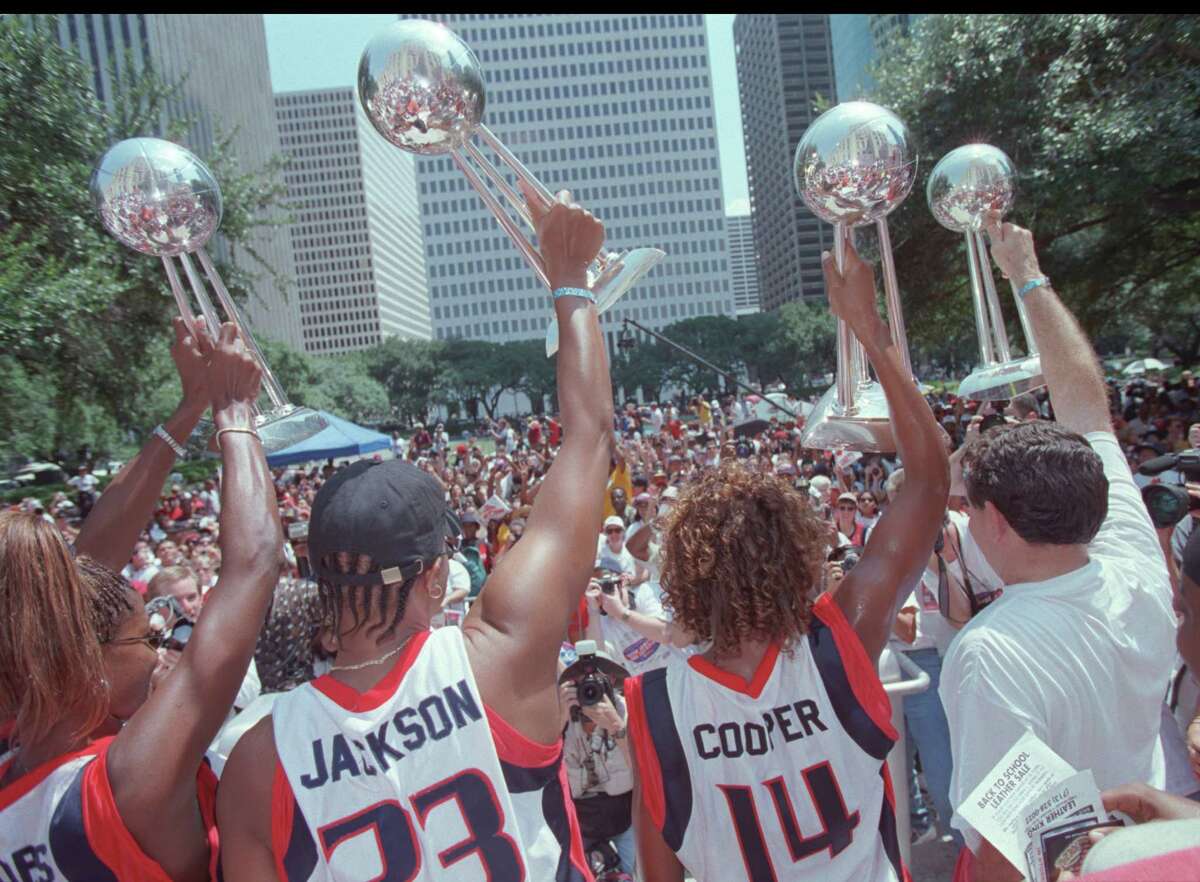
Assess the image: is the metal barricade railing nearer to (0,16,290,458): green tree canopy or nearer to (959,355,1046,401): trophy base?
(959,355,1046,401): trophy base

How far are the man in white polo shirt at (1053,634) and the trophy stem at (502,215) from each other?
1.18 meters

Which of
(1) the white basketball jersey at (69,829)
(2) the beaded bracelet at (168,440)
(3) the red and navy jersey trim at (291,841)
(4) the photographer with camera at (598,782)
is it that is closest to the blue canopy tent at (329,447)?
(4) the photographer with camera at (598,782)

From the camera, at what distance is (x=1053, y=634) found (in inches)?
76.4

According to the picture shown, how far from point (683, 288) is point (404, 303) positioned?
7540cm

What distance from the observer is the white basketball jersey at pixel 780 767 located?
196cm

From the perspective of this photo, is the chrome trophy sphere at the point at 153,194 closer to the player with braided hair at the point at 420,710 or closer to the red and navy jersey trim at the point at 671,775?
the player with braided hair at the point at 420,710

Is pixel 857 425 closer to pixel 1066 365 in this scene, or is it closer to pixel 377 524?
pixel 1066 365

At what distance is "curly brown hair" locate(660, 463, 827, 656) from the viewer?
202cm

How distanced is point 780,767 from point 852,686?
238mm

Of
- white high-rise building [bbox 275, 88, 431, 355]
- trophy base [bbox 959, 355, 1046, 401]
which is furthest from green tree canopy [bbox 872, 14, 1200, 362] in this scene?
white high-rise building [bbox 275, 88, 431, 355]

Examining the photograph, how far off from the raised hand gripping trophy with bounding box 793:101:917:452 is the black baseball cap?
1.23 m
